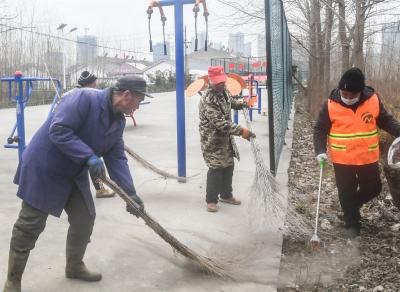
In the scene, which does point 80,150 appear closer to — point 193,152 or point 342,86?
point 342,86

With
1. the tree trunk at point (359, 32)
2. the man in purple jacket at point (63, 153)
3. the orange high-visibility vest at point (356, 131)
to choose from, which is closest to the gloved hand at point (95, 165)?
the man in purple jacket at point (63, 153)

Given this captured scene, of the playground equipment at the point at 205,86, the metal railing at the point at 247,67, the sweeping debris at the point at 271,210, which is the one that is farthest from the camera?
the metal railing at the point at 247,67

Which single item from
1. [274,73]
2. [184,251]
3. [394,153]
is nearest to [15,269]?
[184,251]

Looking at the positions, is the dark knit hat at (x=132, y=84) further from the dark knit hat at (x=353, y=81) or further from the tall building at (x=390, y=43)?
the tall building at (x=390, y=43)

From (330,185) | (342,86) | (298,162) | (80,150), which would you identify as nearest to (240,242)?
(342,86)

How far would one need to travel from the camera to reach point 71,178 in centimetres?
315

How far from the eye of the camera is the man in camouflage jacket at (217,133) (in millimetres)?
4891

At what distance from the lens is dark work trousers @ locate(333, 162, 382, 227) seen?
4293 millimetres

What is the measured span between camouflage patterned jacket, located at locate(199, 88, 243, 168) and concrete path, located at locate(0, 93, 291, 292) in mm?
572

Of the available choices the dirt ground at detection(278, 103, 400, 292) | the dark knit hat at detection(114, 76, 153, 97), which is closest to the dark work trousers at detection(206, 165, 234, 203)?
the dirt ground at detection(278, 103, 400, 292)

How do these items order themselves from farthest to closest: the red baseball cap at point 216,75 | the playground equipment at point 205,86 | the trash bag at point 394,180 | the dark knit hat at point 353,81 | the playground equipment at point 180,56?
the playground equipment at point 180,56
the playground equipment at point 205,86
the red baseball cap at point 216,75
the dark knit hat at point 353,81
the trash bag at point 394,180

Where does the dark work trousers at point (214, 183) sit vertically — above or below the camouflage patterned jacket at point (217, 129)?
below

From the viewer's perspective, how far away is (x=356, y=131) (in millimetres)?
4168

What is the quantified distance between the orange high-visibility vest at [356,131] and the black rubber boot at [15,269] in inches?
107
